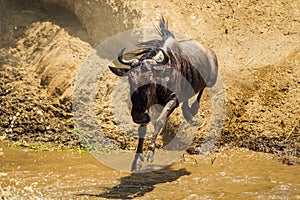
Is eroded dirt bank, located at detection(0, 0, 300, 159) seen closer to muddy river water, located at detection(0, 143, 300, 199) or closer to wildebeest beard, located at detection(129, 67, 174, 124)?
muddy river water, located at detection(0, 143, 300, 199)

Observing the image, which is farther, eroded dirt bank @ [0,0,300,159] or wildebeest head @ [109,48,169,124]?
eroded dirt bank @ [0,0,300,159]

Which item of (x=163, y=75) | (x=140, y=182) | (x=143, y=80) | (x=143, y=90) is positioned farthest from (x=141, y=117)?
(x=140, y=182)

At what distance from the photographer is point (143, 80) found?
5770 millimetres

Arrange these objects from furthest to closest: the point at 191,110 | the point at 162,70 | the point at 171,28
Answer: the point at 171,28 < the point at 191,110 < the point at 162,70

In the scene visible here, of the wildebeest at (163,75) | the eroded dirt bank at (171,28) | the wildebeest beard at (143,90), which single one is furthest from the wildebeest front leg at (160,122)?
the eroded dirt bank at (171,28)

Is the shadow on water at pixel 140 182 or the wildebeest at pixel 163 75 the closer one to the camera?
the shadow on water at pixel 140 182

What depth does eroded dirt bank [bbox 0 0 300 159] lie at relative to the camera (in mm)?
7953

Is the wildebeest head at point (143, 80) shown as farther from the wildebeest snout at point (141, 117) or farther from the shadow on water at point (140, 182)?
the shadow on water at point (140, 182)

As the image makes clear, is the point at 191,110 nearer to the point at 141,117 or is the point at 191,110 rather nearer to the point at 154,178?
the point at 154,178

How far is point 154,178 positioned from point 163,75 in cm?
132

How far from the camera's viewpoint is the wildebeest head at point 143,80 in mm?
5703

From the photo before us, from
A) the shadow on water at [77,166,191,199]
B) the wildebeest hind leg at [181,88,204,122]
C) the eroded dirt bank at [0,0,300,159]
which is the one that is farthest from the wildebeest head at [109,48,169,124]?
the eroded dirt bank at [0,0,300,159]

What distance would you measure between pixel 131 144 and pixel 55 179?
1991 millimetres

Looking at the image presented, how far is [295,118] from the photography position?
7.72 metres
